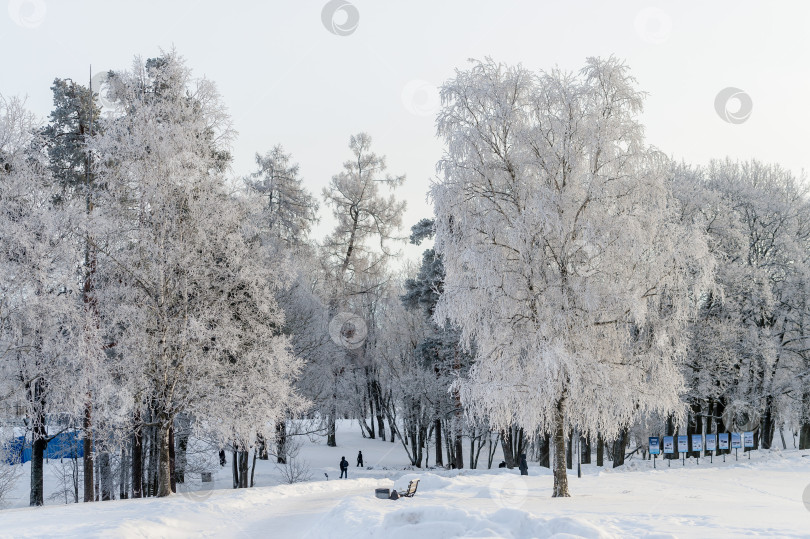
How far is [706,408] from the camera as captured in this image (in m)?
35.6

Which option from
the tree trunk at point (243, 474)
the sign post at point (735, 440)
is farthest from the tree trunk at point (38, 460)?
the sign post at point (735, 440)

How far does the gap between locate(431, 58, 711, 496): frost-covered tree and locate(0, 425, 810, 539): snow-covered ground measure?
2.71 meters

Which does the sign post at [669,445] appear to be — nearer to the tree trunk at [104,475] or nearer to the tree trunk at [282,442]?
the tree trunk at [282,442]

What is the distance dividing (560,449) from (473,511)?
246 inches

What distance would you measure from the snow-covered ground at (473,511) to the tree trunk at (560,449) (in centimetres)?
51

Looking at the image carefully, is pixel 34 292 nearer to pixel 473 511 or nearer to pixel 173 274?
pixel 173 274

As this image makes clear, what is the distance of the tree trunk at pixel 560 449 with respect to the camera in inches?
659

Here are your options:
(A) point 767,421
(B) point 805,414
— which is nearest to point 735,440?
(B) point 805,414

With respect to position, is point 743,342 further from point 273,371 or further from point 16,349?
point 16,349

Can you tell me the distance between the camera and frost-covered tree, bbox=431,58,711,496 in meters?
16.2

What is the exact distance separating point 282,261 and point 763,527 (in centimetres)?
1548

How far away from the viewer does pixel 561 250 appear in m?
16.6

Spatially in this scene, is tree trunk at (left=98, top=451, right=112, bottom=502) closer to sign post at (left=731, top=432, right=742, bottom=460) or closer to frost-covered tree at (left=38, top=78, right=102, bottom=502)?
frost-covered tree at (left=38, top=78, right=102, bottom=502)

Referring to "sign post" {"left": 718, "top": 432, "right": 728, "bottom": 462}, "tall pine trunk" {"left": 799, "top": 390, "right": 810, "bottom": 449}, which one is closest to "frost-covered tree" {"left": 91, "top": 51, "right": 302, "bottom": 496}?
"sign post" {"left": 718, "top": 432, "right": 728, "bottom": 462}
